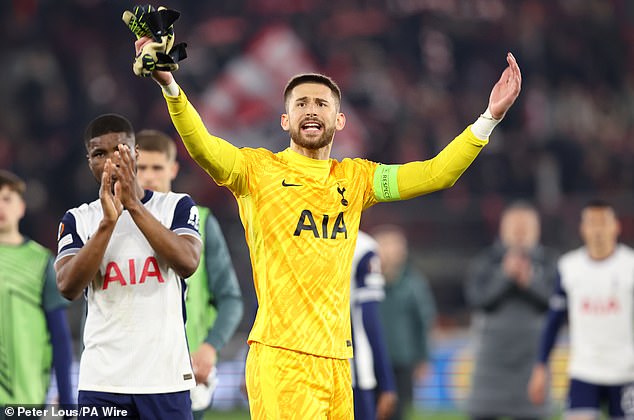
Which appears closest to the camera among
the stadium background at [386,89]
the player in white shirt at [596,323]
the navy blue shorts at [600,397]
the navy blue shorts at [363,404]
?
the navy blue shorts at [363,404]

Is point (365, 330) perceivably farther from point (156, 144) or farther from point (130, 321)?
point (130, 321)

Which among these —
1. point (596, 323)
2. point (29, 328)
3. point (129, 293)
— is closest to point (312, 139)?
point (129, 293)

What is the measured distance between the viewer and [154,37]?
494cm

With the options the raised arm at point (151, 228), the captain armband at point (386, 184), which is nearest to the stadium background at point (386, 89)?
the captain armband at point (386, 184)

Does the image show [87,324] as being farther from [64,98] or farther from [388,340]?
[64,98]

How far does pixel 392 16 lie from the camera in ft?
73.3

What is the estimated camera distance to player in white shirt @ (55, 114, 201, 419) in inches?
200

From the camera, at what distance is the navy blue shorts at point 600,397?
368 inches

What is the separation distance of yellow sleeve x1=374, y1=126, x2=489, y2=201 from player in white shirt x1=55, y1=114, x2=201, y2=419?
988mm

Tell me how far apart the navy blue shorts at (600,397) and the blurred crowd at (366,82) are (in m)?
7.89

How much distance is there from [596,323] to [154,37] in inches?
229

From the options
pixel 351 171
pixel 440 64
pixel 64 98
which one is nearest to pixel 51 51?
pixel 64 98

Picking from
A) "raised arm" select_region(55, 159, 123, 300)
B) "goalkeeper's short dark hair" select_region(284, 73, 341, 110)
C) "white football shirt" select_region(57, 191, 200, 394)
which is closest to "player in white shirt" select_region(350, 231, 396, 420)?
"goalkeeper's short dark hair" select_region(284, 73, 341, 110)

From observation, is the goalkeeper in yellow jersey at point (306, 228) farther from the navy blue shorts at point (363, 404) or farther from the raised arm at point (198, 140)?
the navy blue shorts at point (363, 404)
